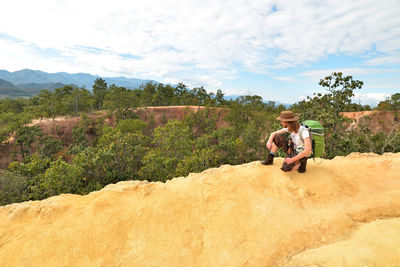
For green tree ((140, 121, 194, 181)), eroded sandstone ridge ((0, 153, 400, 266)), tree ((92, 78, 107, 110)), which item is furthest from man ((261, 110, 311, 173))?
tree ((92, 78, 107, 110))

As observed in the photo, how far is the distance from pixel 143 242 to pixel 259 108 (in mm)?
36039

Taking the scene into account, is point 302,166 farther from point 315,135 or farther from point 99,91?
point 99,91

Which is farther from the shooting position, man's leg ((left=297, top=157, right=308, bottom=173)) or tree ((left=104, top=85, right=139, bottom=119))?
tree ((left=104, top=85, right=139, bottom=119))

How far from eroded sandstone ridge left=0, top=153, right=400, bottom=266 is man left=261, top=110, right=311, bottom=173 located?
1.12 ft

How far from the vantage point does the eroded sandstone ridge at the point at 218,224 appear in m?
2.94

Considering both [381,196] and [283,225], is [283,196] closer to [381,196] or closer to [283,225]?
[283,225]

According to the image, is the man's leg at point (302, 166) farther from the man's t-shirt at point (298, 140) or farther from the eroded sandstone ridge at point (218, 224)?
the man's t-shirt at point (298, 140)

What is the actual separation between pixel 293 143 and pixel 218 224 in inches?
114

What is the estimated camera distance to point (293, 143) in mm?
4996

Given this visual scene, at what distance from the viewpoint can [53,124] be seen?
31.3 metres

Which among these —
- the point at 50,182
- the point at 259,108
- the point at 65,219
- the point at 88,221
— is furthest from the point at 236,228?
the point at 259,108

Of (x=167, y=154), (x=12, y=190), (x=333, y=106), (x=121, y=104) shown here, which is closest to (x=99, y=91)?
(x=121, y=104)

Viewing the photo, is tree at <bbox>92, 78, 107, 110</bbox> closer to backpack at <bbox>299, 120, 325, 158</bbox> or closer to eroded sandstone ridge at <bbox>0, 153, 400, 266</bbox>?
eroded sandstone ridge at <bbox>0, 153, 400, 266</bbox>

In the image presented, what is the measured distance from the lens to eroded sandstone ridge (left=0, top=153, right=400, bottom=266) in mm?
2943
